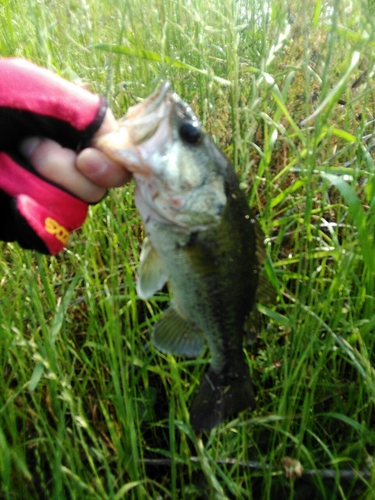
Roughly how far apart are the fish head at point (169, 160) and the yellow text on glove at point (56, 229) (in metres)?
0.20

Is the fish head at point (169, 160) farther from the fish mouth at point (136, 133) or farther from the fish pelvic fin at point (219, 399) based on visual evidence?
the fish pelvic fin at point (219, 399)

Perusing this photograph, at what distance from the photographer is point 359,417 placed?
4.64ft

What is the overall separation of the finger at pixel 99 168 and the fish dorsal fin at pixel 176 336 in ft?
1.24

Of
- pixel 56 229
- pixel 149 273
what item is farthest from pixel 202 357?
pixel 56 229

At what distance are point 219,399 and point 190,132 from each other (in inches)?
27.5

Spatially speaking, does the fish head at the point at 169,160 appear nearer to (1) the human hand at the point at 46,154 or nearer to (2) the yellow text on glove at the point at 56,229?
(1) the human hand at the point at 46,154

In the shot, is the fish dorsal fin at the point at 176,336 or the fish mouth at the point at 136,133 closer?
the fish mouth at the point at 136,133

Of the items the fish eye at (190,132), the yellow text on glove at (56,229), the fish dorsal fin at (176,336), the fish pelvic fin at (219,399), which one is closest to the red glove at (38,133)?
the yellow text on glove at (56,229)

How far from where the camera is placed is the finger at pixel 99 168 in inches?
42.5

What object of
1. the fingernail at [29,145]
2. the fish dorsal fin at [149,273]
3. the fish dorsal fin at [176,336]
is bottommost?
the fish dorsal fin at [176,336]

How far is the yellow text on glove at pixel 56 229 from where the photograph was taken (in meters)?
1.08

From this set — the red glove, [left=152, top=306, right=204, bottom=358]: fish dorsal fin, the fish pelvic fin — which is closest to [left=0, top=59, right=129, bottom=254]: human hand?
the red glove

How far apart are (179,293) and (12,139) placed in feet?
1.85

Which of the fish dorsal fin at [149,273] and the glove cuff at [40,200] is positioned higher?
the glove cuff at [40,200]
